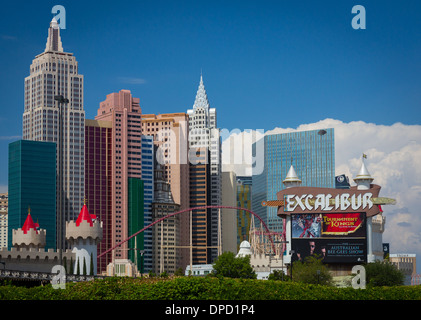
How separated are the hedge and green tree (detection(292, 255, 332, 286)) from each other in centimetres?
5270

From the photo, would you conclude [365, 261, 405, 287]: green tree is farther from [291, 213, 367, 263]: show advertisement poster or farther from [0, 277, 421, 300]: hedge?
[0, 277, 421, 300]: hedge

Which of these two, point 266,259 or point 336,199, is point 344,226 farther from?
point 266,259

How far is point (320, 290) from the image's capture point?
5497 centimetres

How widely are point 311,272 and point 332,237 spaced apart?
744 inches

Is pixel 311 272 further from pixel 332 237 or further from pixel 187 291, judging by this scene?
pixel 187 291

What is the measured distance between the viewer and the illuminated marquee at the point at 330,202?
13488 cm

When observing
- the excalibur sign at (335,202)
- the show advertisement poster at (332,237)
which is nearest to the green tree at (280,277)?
the show advertisement poster at (332,237)

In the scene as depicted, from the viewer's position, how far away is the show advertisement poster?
132m

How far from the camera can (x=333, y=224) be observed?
134125mm

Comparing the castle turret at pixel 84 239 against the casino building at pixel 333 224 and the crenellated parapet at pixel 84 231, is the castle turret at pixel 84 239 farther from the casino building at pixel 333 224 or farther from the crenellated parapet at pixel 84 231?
the casino building at pixel 333 224

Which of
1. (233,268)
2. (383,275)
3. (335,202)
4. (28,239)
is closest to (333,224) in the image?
(335,202)

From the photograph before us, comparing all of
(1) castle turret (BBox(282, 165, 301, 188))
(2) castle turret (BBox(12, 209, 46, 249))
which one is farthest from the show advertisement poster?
(2) castle turret (BBox(12, 209, 46, 249))

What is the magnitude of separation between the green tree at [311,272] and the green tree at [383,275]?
6920 mm
